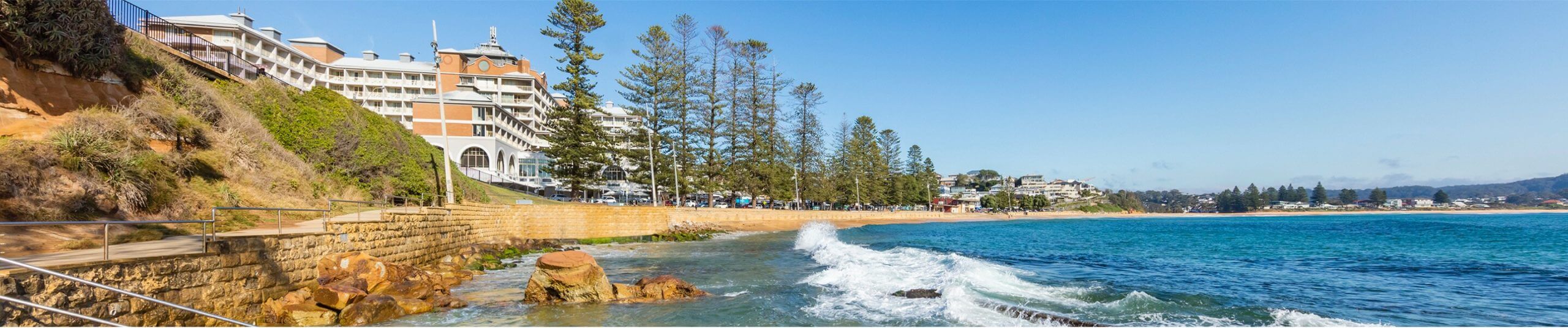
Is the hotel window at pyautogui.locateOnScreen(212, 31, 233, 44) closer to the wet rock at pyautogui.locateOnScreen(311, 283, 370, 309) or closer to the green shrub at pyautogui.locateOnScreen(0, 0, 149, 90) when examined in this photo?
the green shrub at pyautogui.locateOnScreen(0, 0, 149, 90)

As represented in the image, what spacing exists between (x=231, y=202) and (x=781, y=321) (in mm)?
9992

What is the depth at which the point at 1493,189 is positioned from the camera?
551 feet

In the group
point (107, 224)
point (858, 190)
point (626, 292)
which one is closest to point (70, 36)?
point (107, 224)

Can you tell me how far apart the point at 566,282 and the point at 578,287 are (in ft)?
0.58

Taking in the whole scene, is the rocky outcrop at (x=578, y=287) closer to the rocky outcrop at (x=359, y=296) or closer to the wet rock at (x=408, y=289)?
the rocky outcrop at (x=359, y=296)

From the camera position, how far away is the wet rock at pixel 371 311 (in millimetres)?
7699

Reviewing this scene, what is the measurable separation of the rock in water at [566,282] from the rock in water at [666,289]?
0.51 metres

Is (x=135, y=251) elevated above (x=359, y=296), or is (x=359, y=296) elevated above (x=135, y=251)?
(x=135, y=251)

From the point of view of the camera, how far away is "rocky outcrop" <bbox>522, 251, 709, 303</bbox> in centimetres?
961

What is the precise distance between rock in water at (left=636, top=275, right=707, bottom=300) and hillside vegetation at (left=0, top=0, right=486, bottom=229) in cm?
590

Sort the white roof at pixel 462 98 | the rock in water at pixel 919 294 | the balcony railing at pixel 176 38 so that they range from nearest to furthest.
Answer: the rock in water at pixel 919 294 < the balcony railing at pixel 176 38 < the white roof at pixel 462 98

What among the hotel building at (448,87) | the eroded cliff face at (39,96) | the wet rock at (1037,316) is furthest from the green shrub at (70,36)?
the hotel building at (448,87)

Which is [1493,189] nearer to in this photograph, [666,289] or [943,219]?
[943,219]

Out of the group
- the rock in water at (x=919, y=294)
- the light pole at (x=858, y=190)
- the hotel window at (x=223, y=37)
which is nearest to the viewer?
the rock in water at (x=919, y=294)
